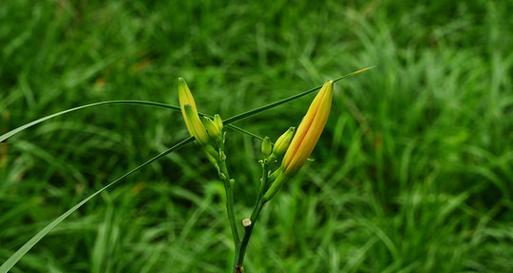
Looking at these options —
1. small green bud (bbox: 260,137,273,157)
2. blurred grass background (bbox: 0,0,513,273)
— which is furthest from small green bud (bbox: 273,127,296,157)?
blurred grass background (bbox: 0,0,513,273)

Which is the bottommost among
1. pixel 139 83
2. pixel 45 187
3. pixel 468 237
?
pixel 468 237

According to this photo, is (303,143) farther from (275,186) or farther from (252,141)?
(252,141)

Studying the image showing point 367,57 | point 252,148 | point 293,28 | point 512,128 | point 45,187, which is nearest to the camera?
point 45,187

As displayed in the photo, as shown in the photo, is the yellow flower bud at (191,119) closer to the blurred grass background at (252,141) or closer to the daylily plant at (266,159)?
the daylily plant at (266,159)

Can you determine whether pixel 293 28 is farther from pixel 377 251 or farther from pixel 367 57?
pixel 377 251

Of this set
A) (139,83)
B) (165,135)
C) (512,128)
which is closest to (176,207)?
(165,135)

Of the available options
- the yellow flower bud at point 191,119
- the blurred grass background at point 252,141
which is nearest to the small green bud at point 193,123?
the yellow flower bud at point 191,119
